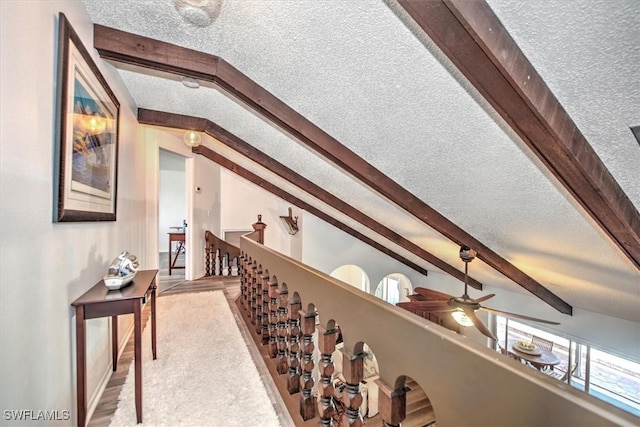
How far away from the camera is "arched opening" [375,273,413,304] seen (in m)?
7.02

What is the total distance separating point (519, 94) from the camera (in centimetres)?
112

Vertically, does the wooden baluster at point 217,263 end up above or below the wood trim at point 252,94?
below

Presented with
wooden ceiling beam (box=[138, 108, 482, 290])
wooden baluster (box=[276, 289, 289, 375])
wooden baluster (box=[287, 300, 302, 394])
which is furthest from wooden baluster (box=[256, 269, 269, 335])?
wooden ceiling beam (box=[138, 108, 482, 290])

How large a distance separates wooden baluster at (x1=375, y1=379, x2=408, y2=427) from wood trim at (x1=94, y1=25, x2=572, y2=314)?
1.84m

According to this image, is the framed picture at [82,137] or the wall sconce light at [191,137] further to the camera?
the wall sconce light at [191,137]

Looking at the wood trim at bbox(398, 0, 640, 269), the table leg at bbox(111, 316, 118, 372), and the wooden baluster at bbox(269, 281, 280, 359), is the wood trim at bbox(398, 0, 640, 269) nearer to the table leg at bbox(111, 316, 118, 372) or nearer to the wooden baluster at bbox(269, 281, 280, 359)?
the wooden baluster at bbox(269, 281, 280, 359)

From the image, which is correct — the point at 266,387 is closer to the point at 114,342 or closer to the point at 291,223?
the point at 114,342

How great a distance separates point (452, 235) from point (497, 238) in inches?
17.0

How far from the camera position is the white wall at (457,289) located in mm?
3619

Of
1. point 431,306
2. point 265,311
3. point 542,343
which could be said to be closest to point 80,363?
point 265,311

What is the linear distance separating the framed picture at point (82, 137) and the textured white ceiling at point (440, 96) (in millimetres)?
411

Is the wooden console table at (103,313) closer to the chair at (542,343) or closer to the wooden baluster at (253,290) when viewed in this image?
the wooden baluster at (253,290)

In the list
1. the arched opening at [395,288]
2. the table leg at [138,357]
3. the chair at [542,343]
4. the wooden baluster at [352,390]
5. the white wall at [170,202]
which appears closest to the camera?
the wooden baluster at [352,390]

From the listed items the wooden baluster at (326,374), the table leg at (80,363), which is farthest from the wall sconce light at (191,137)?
the wooden baluster at (326,374)
